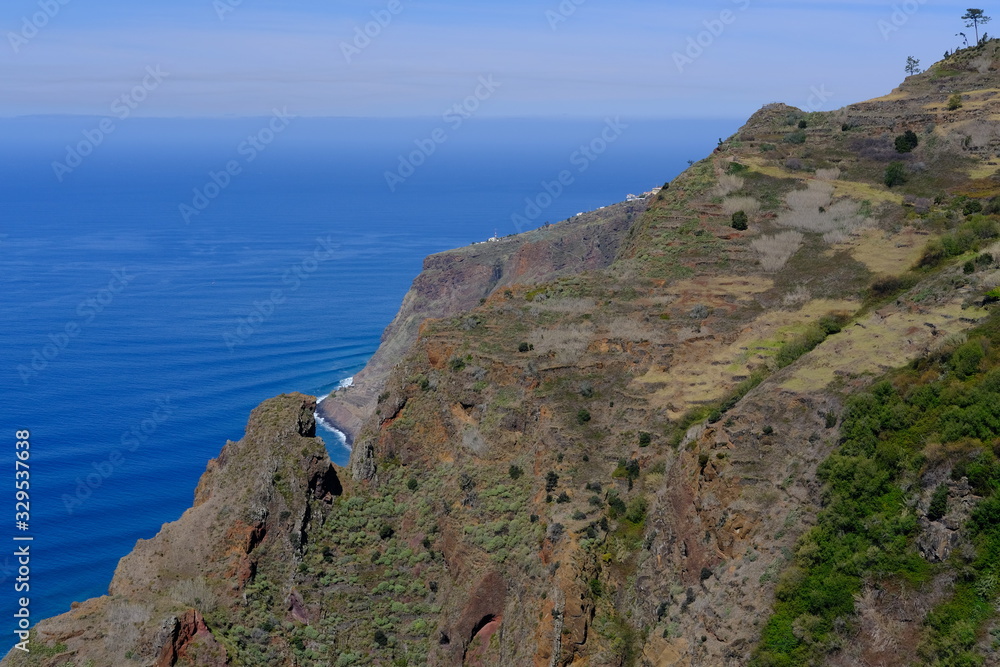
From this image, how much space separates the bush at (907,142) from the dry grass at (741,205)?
1082 centimetres

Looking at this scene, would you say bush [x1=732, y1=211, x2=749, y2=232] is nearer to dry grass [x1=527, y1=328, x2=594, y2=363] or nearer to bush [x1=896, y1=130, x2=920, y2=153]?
bush [x1=896, y1=130, x2=920, y2=153]

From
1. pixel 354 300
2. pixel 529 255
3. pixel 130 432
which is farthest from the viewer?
pixel 354 300

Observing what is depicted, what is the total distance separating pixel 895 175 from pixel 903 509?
35.8 meters

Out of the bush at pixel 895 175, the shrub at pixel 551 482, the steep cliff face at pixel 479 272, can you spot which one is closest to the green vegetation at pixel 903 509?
the shrub at pixel 551 482

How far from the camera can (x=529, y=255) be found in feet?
428

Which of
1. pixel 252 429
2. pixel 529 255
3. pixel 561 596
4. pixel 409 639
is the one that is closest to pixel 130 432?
pixel 529 255

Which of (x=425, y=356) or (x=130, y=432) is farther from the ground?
(x=130, y=432)

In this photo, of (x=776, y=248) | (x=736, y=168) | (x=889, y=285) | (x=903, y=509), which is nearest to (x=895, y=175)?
(x=736, y=168)

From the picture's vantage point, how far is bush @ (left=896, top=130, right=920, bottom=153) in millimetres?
60719

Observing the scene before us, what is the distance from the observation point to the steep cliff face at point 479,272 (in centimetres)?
11756

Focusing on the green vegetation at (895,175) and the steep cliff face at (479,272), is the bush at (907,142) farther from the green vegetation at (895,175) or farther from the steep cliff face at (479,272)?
the steep cliff face at (479,272)

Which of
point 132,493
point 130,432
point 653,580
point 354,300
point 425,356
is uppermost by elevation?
point 354,300

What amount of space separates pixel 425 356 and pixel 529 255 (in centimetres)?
8309

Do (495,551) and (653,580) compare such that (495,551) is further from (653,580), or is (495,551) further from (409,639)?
(653,580)
